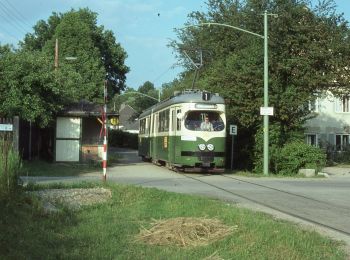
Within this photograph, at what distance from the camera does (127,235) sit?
351 inches

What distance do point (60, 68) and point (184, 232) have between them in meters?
30.7

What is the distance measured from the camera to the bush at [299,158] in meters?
28.4

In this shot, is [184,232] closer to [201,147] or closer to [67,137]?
[201,147]

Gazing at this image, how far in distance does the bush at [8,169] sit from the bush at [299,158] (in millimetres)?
18935

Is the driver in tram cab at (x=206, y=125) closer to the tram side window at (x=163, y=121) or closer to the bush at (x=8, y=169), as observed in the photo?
the tram side window at (x=163, y=121)

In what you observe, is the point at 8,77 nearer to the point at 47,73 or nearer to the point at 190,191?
the point at 47,73

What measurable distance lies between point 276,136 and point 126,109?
396 feet

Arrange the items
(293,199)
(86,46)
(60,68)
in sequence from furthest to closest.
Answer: (86,46)
(60,68)
(293,199)

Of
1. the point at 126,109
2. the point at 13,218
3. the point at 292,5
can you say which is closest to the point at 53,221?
the point at 13,218

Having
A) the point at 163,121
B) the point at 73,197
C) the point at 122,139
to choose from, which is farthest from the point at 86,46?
the point at 73,197

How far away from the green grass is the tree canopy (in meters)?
15.2

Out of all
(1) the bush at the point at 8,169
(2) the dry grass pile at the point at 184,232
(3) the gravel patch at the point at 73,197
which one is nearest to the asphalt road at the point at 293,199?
(2) the dry grass pile at the point at 184,232

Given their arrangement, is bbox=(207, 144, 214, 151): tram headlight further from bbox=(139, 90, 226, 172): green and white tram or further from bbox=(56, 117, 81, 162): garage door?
bbox=(56, 117, 81, 162): garage door

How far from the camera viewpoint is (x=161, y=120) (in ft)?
98.4
